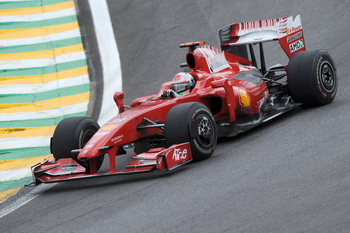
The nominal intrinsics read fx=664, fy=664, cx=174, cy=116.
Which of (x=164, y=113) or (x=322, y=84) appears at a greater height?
(x=164, y=113)

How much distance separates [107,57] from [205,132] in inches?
290

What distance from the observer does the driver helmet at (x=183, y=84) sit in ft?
31.1

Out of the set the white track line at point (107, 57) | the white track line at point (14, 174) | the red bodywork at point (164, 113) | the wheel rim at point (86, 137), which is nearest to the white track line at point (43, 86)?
the white track line at point (107, 57)

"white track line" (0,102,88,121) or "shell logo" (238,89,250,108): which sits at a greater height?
"white track line" (0,102,88,121)

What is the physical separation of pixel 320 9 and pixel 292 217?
1012cm

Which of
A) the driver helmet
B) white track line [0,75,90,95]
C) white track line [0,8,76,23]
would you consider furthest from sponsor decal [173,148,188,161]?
white track line [0,8,76,23]

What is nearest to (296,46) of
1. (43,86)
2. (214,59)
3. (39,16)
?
(214,59)

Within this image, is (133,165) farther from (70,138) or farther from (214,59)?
(214,59)

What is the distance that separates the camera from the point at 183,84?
9469 mm

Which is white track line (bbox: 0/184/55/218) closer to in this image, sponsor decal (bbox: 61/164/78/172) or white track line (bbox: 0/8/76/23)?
sponsor decal (bbox: 61/164/78/172)

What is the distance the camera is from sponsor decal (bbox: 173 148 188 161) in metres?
7.97

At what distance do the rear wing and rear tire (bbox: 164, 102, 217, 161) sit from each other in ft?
8.97

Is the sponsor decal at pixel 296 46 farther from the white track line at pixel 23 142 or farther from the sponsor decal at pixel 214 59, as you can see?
the white track line at pixel 23 142

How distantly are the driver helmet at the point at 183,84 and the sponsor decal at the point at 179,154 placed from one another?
1.55 meters
